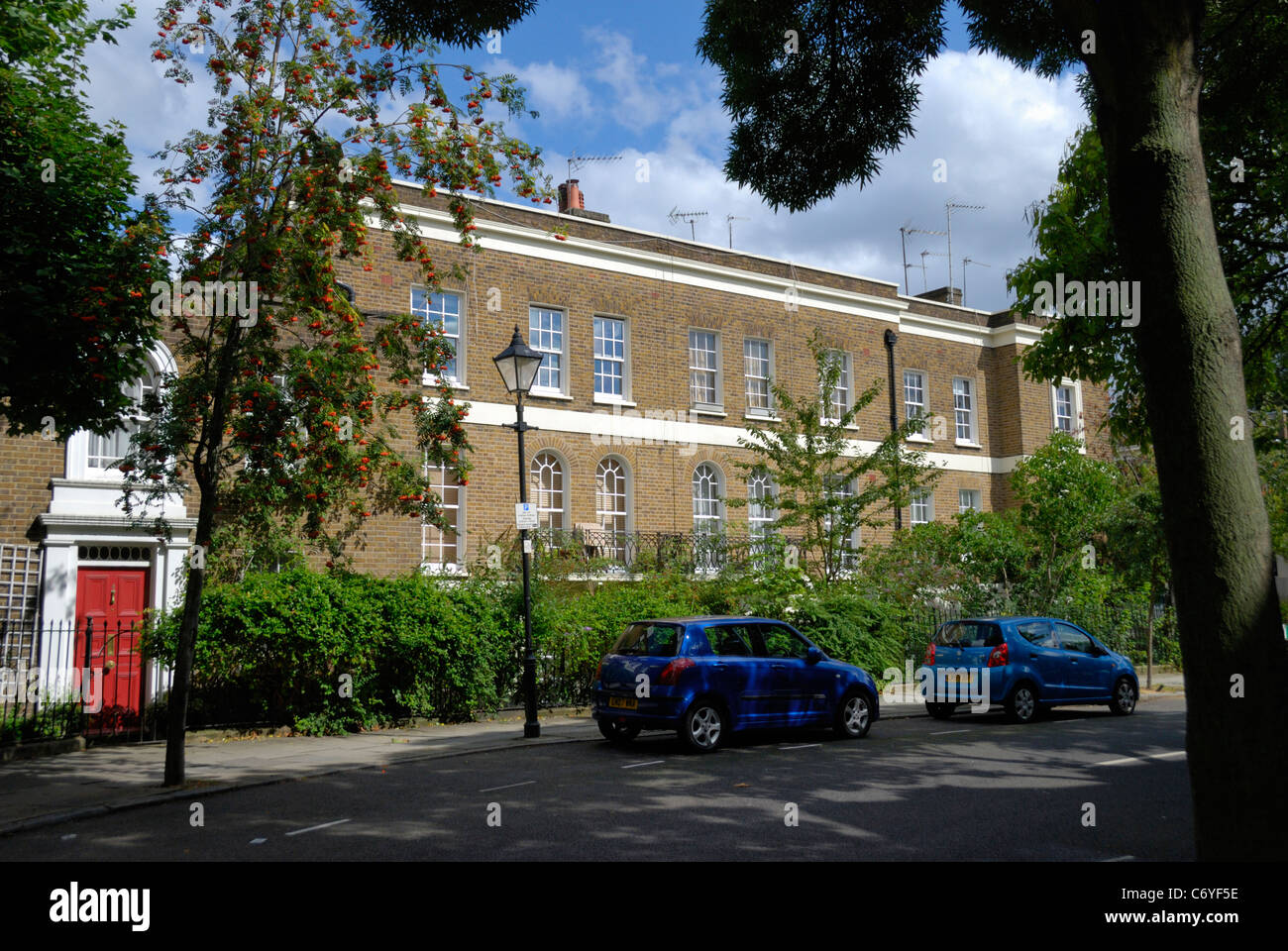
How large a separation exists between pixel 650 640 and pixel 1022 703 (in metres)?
6.67

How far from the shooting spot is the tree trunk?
439 centimetres

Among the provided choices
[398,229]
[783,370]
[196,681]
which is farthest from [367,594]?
[783,370]

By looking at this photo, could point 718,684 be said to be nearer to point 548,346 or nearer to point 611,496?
point 611,496

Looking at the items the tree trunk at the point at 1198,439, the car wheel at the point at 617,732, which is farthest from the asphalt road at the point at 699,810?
the tree trunk at the point at 1198,439

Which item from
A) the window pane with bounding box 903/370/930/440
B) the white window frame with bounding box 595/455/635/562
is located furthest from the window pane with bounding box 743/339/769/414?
the window pane with bounding box 903/370/930/440

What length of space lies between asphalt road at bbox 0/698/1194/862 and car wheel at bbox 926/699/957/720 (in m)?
3.62

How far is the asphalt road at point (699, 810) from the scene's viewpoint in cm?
718

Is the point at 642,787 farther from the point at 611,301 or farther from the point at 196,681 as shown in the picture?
the point at 611,301

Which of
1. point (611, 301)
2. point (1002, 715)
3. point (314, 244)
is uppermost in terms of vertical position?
point (611, 301)

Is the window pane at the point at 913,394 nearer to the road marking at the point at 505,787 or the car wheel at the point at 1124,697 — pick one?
the car wheel at the point at 1124,697

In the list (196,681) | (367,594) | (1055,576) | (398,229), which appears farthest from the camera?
(1055,576)

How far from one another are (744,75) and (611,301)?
14548 mm

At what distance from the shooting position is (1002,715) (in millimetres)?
16703

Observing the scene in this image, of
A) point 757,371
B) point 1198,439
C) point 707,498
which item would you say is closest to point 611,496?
point 707,498
